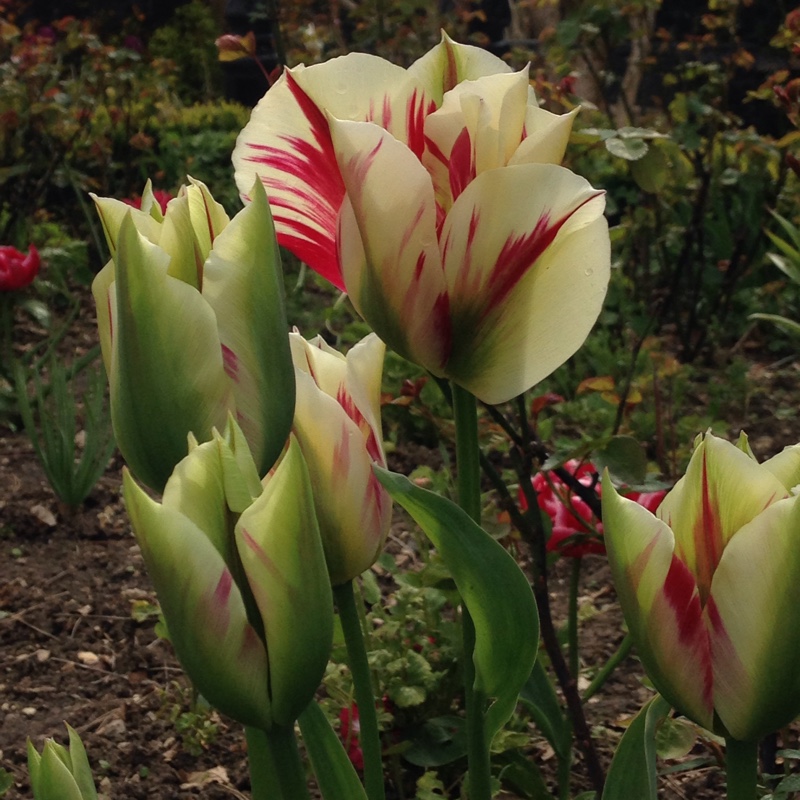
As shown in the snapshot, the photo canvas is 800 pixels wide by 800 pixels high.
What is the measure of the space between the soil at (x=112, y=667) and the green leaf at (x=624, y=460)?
28 cm

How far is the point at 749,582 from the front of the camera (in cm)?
51

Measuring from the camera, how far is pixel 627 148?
152 cm

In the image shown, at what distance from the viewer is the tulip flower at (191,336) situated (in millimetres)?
527

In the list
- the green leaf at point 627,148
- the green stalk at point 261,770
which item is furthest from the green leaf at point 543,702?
the green leaf at point 627,148

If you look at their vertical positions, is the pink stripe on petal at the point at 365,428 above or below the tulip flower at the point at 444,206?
below

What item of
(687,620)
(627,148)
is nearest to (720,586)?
(687,620)

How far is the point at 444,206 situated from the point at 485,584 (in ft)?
0.66

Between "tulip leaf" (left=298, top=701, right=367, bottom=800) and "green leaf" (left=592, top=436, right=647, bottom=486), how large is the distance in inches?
21.9

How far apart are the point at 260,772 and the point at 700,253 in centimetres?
319

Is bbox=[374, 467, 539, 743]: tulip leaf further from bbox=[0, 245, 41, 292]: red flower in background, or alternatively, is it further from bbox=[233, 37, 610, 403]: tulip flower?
bbox=[0, 245, 41, 292]: red flower in background

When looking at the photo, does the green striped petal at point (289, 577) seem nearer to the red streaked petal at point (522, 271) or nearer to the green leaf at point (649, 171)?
the red streaked petal at point (522, 271)

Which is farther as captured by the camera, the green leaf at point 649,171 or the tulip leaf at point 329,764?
the green leaf at point 649,171

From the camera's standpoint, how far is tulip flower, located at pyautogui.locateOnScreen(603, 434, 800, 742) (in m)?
0.51

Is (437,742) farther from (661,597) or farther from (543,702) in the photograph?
(661,597)
